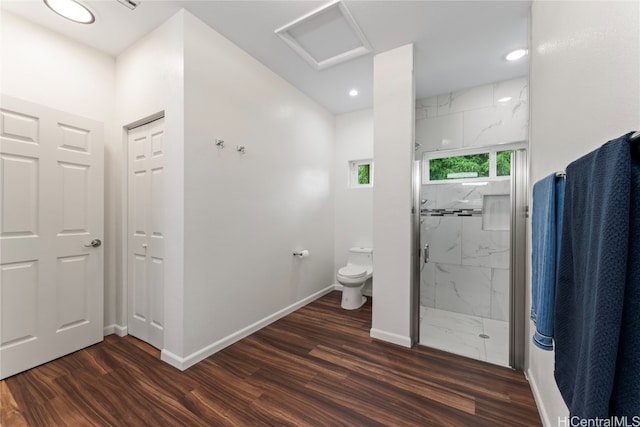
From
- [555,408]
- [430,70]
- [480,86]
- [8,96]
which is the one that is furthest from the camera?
[480,86]

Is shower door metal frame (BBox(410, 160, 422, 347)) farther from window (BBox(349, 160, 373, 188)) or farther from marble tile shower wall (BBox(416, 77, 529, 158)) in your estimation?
window (BBox(349, 160, 373, 188))

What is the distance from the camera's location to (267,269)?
8.88 ft

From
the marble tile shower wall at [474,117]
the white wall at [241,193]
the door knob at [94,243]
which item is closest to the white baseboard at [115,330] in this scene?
the door knob at [94,243]

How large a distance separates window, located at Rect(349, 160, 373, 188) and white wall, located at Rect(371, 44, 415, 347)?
1.42m

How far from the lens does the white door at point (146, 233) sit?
218 cm

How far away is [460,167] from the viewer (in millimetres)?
3020

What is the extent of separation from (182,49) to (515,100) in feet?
10.7

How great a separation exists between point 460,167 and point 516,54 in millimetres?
1150

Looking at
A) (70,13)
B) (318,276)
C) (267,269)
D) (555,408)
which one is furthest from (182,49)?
(555,408)

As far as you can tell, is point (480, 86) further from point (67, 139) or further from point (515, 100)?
point (67, 139)

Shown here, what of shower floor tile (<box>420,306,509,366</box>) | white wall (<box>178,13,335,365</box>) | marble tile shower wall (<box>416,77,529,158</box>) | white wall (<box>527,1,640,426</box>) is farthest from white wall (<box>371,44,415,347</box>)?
white wall (<box>178,13,335,365</box>)

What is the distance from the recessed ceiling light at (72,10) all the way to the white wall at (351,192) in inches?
111

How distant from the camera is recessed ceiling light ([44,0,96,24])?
1.83 metres

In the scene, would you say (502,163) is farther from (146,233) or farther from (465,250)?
(146,233)
